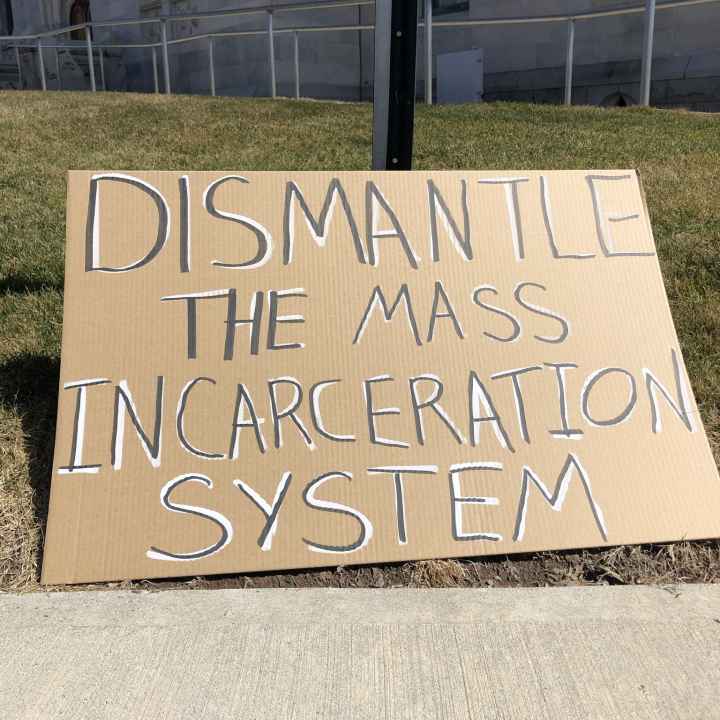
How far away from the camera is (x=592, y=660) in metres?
1.89

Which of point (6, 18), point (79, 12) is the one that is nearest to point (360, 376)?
point (79, 12)

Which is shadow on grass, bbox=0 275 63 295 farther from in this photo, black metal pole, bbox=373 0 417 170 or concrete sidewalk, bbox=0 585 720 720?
concrete sidewalk, bbox=0 585 720 720

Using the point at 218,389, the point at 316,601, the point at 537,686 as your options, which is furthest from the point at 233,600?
the point at 537,686

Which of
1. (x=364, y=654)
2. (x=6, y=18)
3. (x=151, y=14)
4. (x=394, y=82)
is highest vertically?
(x=394, y=82)

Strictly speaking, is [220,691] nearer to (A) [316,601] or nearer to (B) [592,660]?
(A) [316,601]

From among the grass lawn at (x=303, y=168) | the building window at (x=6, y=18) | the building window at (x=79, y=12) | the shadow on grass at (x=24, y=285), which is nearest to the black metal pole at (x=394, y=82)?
the grass lawn at (x=303, y=168)

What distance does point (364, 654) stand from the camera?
1900 millimetres

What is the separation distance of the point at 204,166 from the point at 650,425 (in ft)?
16.8

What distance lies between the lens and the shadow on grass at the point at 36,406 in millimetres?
2541

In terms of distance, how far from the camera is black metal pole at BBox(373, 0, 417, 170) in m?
2.83

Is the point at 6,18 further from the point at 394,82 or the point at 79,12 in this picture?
the point at 394,82

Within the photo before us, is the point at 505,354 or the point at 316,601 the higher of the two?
the point at 505,354

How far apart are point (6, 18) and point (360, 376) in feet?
92.3

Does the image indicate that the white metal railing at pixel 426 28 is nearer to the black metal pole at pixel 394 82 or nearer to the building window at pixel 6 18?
the black metal pole at pixel 394 82
